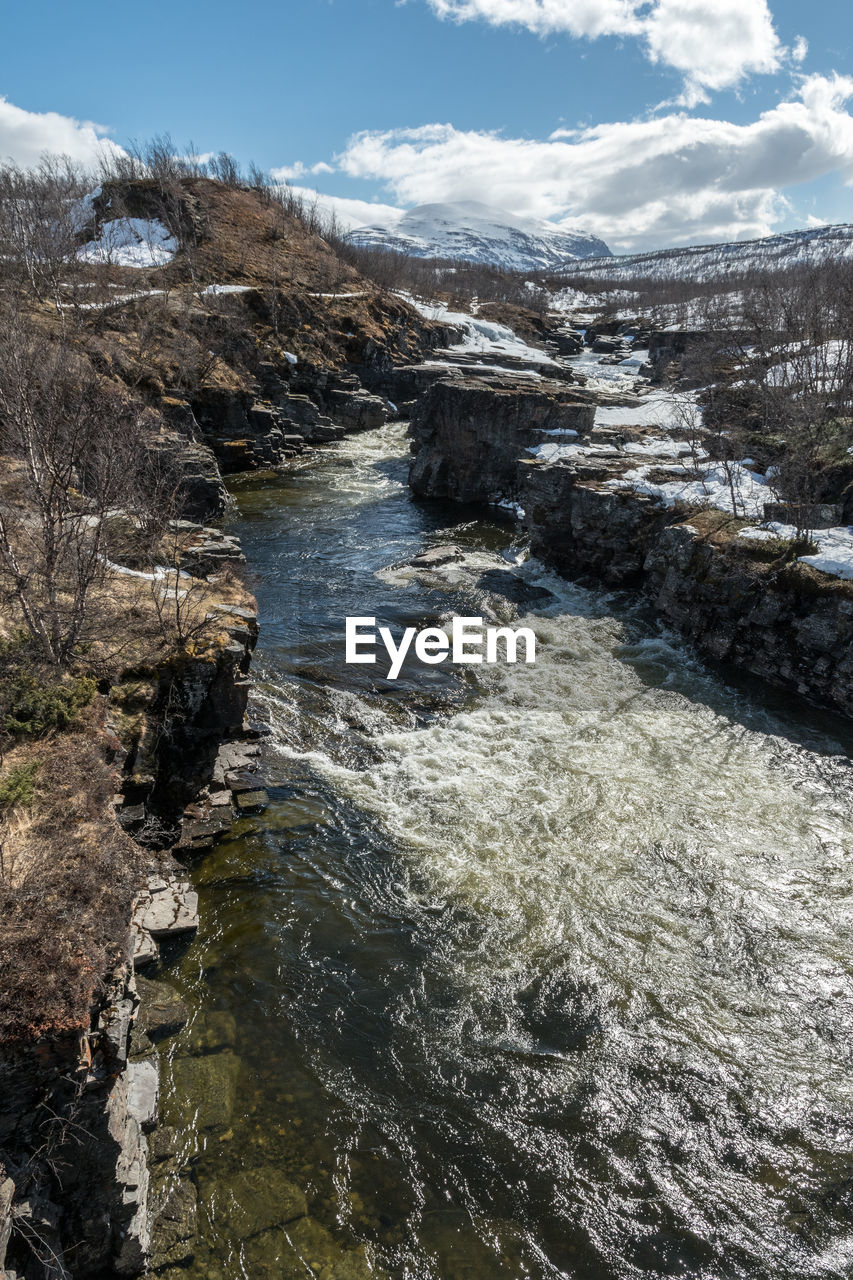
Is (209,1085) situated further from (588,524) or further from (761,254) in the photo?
(761,254)

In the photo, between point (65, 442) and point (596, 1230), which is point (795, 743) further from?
point (65, 442)

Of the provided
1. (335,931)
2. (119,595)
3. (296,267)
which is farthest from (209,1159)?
(296,267)

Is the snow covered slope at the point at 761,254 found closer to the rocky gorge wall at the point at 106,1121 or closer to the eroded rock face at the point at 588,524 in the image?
the eroded rock face at the point at 588,524

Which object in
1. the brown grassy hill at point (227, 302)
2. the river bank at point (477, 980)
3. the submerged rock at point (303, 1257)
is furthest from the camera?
the brown grassy hill at point (227, 302)

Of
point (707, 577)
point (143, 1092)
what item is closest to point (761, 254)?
point (707, 577)

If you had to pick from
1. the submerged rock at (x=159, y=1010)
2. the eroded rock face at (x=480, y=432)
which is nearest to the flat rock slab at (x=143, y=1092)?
the submerged rock at (x=159, y=1010)
